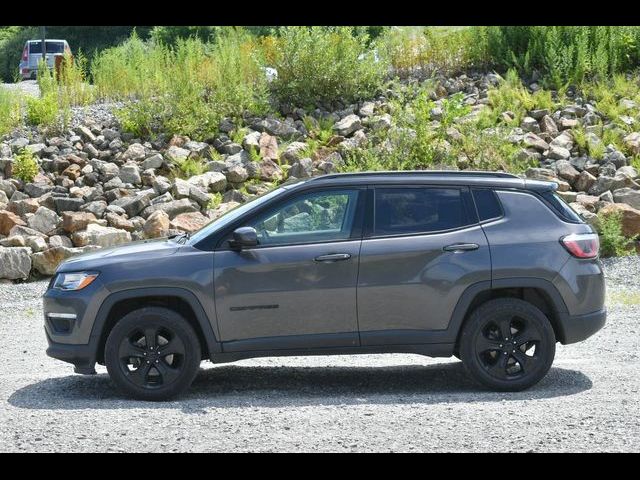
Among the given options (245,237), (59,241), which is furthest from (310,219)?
(59,241)

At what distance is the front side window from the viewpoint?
8289 mm

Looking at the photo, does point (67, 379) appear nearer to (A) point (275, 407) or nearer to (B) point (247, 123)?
(A) point (275, 407)

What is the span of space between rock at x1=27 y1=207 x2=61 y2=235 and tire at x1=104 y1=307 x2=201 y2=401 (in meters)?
7.31

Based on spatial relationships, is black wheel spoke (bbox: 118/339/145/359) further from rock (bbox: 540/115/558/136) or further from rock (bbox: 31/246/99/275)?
rock (bbox: 540/115/558/136)

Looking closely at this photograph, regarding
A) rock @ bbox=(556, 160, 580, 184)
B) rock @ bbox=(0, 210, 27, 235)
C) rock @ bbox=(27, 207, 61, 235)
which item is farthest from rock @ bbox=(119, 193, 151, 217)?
rock @ bbox=(556, 160, 580, 184)

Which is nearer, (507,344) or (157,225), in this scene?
(507,344)

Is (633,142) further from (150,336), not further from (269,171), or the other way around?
(150,336)

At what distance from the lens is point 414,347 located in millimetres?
8258

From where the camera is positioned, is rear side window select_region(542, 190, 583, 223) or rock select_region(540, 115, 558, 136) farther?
rock select_region(540, 115, 558, 136)

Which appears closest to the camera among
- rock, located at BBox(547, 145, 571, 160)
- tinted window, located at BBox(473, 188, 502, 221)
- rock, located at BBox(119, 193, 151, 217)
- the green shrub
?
tinted window, located at BBox(473, 188, 502, 221)

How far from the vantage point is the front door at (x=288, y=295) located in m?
8.13

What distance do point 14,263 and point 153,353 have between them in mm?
→ 6534

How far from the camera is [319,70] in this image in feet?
60.0

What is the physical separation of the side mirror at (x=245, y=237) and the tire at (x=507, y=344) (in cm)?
178
